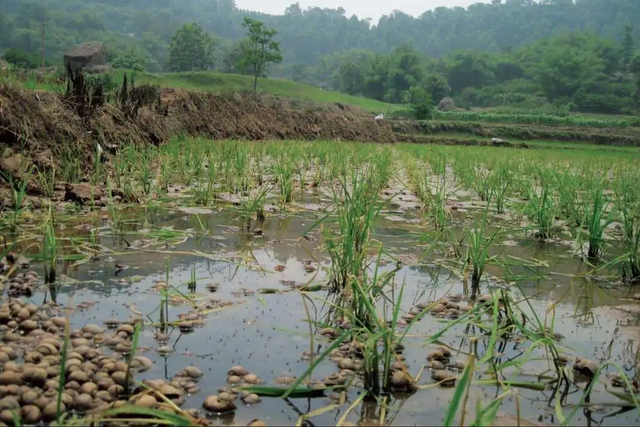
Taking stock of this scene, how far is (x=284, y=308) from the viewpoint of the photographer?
2.71m

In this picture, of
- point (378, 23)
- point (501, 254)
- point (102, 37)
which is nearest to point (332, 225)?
point (501, 254)

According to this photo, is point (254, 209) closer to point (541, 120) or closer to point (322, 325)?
point (322, 325)

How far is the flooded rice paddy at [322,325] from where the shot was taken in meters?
1.83

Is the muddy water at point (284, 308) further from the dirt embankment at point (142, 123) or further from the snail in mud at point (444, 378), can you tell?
the dirt embankment at point (142, 123)

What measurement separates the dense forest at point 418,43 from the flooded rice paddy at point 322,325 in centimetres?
5037

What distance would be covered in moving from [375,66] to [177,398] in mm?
108361

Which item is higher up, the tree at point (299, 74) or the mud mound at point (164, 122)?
the tree at point (299, 74)

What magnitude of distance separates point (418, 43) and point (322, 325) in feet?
515

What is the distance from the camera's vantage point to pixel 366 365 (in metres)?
1.87

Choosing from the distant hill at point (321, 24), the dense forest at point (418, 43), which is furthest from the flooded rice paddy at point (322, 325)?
the distant hill at point (321, 24)

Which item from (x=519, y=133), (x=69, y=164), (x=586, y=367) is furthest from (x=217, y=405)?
(x=519, y=133)

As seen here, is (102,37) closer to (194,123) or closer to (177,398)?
(194,123)

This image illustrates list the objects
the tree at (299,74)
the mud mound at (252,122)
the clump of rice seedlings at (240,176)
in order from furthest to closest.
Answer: the tree at (299,74), the mud mound at (252,122), the clump of rice seedlings at (240,176)

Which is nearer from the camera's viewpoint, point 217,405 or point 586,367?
point 217,405
